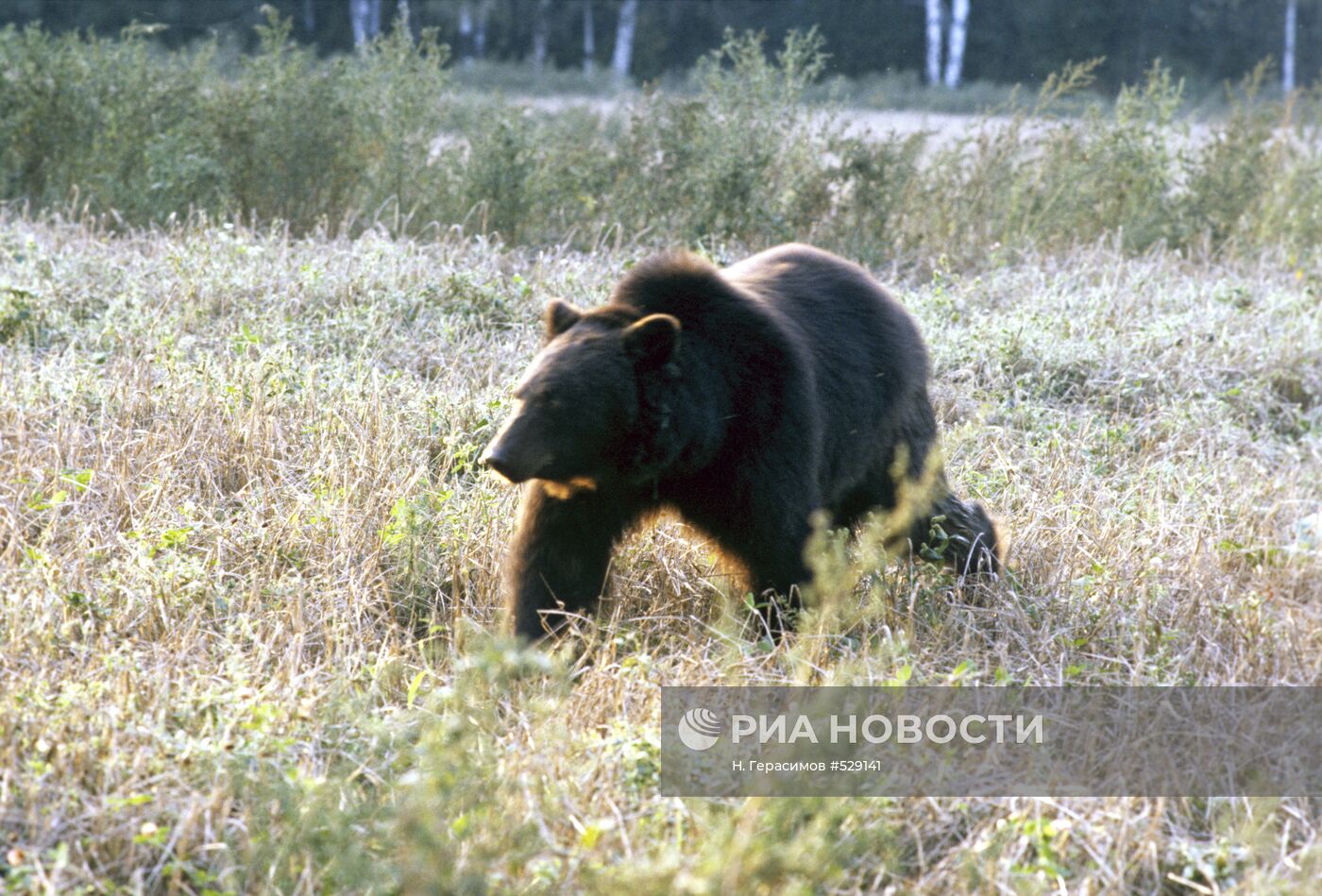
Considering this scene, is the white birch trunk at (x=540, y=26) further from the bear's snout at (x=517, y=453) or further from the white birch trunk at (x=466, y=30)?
the bear's snout at (x=517, y=453)

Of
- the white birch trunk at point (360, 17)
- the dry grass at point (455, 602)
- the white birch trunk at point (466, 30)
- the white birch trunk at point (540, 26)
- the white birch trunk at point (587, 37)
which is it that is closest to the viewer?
the dry grass at point (455, 602)

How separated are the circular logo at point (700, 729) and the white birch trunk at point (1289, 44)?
39.0 meters

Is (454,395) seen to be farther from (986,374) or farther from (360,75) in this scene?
(360,75)

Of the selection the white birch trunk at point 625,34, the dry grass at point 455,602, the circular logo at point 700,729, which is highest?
the white birch trunk at point 625,34

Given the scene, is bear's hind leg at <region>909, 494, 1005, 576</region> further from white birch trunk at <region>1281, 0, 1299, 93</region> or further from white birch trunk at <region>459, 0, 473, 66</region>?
white birch trunk at <region>1281, 0, 1299, 93</region>

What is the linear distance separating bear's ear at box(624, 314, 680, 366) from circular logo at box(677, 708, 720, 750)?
3.32 feet

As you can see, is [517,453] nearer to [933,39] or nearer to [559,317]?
[559,317]

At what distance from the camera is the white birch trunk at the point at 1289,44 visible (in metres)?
37.8

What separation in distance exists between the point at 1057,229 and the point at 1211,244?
1397 mm

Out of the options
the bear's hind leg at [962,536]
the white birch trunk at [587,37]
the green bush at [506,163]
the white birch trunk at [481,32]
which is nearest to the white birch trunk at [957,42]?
the white birch trunk at [587,37]

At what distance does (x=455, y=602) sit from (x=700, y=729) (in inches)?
Answer: 46.5

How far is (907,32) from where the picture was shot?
128ft

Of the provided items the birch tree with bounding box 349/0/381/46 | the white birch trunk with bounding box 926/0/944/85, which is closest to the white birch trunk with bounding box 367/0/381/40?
the birch tree with bounding box 349/0/381/46

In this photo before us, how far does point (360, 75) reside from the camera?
10164mm
